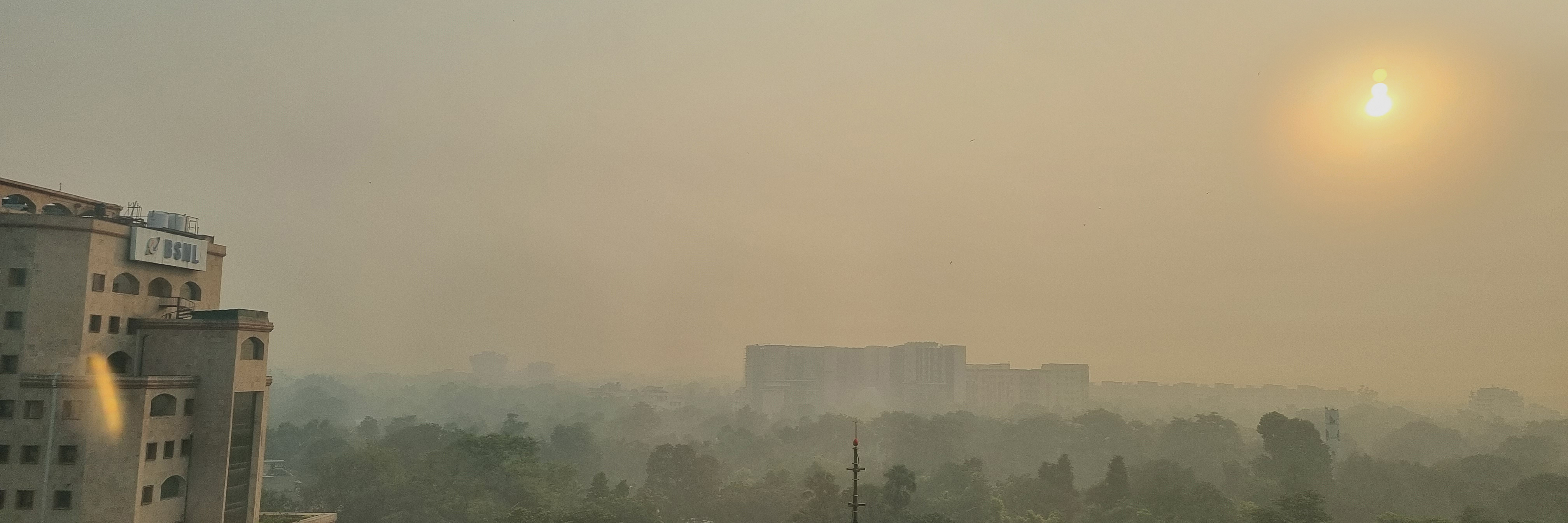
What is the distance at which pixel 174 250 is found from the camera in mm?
38500

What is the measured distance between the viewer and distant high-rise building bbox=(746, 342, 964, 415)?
185 meters

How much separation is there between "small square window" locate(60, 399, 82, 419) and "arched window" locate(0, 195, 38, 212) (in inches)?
314

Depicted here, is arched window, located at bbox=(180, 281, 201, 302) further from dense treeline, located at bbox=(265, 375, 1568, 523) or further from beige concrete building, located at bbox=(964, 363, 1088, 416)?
beige concrete building, located at bbox=(964, 363, 1088, 416)

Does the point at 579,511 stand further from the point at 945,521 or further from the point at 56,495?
the point at 56,495

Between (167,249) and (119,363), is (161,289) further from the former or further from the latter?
(119,363)

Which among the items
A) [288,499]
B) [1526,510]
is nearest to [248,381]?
[288,499]

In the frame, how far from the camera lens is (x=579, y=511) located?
55.0 m

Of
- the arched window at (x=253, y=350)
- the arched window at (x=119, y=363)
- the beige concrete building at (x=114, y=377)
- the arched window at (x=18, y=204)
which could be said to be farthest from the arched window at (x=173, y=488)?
the arched window at (x=18, y=204)

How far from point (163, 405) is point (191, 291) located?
6582 mm

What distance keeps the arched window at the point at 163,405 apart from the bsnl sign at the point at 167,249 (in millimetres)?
5712

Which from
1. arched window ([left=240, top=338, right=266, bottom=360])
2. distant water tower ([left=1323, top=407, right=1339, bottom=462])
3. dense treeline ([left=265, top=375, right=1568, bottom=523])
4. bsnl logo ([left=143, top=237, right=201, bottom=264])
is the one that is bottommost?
dense treeline ([left=265, top=375, right=1568, bottom=523])

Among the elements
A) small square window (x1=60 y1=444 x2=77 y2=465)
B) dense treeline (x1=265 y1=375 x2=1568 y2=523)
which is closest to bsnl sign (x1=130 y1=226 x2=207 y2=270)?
small square window (x1=60 y1=444 x2=77 y2=465)

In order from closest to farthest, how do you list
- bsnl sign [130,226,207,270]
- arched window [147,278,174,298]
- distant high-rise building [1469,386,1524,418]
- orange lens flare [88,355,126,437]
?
orange lens flare [88,355,126,437], bsnl sign [130,226,207,270], arched window [147,278,174,298], distant high-rise building [1469,386,1524,418]

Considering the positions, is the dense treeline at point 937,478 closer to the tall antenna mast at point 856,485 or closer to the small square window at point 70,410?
the tall antenna mast at point 856,485
